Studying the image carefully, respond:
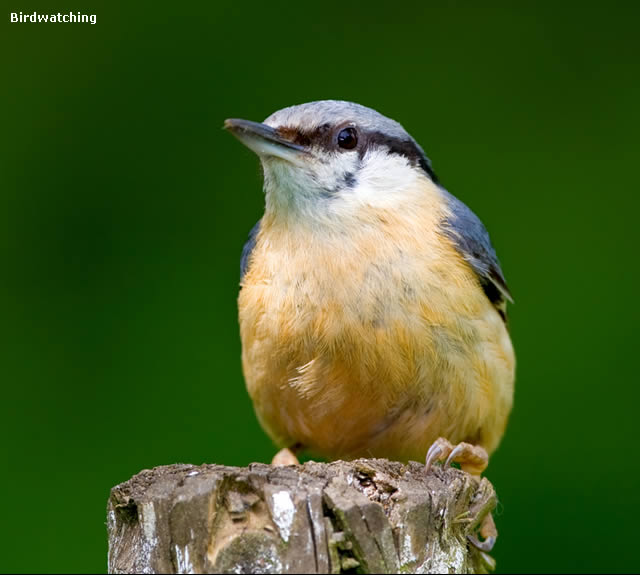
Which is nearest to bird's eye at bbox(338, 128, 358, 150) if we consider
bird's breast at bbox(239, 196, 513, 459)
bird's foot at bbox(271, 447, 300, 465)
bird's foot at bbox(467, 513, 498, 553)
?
bird's breast at bbox(239, 196, 513, 459)

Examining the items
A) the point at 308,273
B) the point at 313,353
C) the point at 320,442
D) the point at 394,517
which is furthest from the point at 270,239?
the point at 394,517

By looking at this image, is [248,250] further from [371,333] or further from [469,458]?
[469,458]

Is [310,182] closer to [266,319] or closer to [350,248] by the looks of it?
[350,248]

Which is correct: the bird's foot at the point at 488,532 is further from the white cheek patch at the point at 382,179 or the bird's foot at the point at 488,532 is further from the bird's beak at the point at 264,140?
the bird's beak at the point at 264,140

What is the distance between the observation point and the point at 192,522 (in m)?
1.69

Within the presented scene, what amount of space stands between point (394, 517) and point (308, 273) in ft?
3.10

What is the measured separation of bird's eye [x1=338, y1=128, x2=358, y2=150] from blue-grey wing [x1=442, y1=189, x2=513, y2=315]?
1.29 feet

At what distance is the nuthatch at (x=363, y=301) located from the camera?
8.29 feet

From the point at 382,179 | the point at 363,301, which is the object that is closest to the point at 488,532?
the point at 363,301

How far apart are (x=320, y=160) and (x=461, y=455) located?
40.6 inches

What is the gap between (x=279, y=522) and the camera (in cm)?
169

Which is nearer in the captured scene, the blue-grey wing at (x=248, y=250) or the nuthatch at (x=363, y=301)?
the nuthatch at (x=363, y=301)

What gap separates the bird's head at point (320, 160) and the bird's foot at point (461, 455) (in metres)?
0.75

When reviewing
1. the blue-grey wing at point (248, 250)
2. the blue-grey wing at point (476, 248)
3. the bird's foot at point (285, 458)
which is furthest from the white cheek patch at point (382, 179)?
the bird's foot at point (285, 458)
